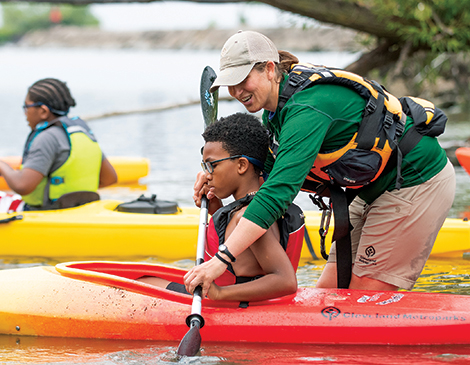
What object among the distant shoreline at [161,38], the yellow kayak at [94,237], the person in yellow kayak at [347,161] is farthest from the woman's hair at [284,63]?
the distant shoreline at [161,38]

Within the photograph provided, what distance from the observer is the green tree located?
2628 inches

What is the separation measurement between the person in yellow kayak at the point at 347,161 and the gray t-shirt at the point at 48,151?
1.98m

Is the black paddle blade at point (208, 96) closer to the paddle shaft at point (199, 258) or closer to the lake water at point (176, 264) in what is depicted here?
the paddle shaft at point (199, 258)

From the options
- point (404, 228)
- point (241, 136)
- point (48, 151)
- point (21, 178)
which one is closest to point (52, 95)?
point (48, 151)

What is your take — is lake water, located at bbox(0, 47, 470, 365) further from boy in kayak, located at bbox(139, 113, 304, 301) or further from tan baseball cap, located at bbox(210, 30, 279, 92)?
tan baseball cap, located at bbox(210, 30, 279, 92)

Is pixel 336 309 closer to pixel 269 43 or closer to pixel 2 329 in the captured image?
pixel 269 43

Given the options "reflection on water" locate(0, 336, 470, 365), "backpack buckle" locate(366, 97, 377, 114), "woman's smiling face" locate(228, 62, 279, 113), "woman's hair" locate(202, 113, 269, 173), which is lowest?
"reflection on water" locate(0, 336, 470, 365)

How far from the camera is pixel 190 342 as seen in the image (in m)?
2.55

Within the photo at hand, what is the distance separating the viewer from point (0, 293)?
3104 millimetres

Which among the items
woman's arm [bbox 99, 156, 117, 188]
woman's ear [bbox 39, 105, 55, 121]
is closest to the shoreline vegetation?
woman's arm [bbox 99, 156, 117, 188]

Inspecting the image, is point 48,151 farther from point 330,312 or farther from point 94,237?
point 330,312

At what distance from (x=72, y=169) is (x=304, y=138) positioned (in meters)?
2.81

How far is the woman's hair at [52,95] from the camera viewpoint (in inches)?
183

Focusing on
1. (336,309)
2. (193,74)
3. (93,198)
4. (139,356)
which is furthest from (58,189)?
(193,74)
